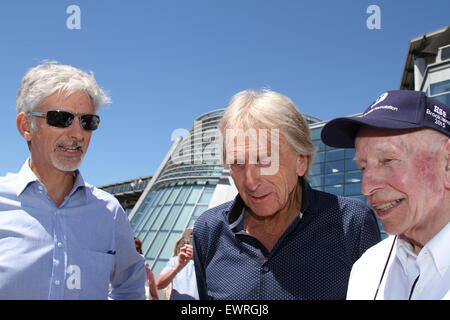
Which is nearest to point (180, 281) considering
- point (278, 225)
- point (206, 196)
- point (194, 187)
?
point (278, 225)

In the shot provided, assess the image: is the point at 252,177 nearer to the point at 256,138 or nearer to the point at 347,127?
the point at 256,138

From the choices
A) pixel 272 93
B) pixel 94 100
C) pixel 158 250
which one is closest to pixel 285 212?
pixel 272 93

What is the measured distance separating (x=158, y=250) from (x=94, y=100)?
619 inches

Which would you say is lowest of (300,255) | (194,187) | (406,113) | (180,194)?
(180,194)

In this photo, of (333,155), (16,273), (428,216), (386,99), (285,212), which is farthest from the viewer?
(333,155)

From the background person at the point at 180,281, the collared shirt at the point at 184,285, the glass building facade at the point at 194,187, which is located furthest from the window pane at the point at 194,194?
the collared shirt at the point at 184,285

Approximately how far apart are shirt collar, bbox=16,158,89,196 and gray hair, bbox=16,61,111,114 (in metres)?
0.32

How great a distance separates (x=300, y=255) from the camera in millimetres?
2078

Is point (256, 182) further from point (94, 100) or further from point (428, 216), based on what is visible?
point (94, 100)

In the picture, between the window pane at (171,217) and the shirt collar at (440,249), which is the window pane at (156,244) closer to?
the window pane at (171,217)

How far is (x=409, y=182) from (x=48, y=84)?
1844 millimetres

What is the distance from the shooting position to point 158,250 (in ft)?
→ 56.9

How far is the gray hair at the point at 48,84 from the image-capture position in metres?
2.19

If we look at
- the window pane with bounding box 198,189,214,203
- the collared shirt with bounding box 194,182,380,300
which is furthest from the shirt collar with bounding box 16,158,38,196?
the window pane with bounding box 198,189,214,203
